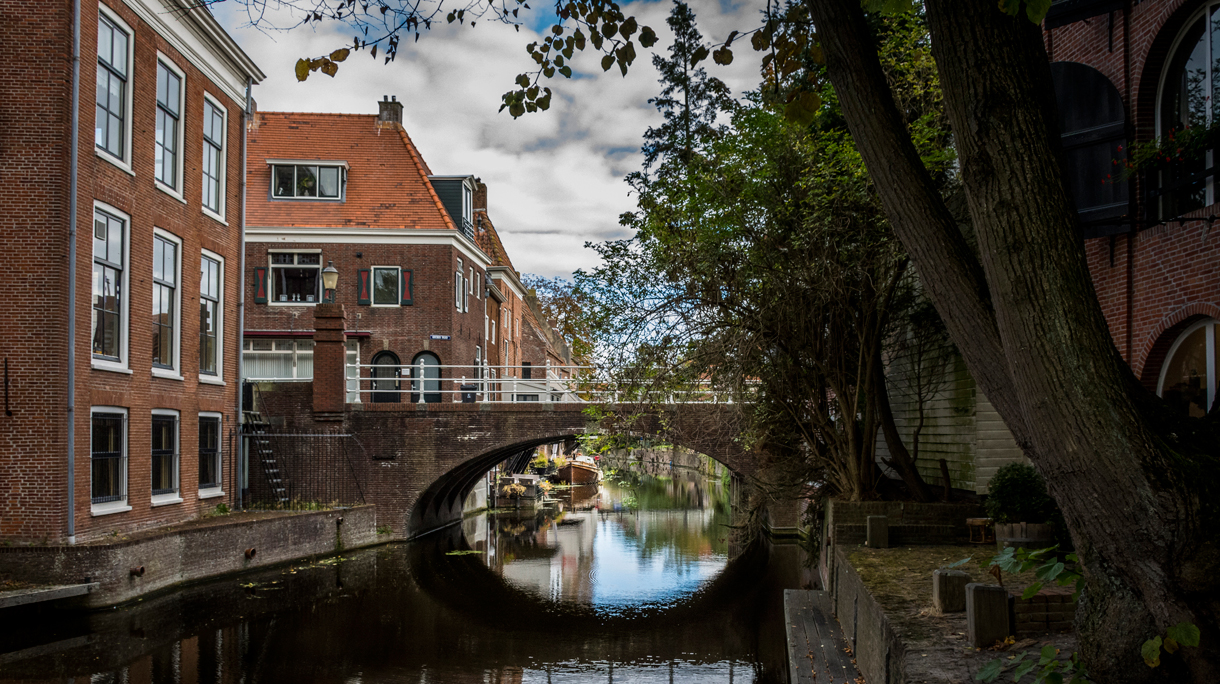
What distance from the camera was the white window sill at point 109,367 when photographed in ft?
47.5

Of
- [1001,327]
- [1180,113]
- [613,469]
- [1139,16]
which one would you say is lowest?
[613,469]

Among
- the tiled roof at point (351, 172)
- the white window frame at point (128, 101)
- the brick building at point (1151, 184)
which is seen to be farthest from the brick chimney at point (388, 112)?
the brick building at point (1151, 184)

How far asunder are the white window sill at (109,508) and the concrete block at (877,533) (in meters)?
10.9

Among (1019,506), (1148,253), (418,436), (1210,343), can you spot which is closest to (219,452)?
(418,436)

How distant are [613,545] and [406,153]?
52.0 feet

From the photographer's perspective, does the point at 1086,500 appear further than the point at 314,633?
No

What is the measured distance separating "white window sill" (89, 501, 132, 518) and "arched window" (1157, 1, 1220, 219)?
14081mm

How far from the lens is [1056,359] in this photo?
410 centimetres

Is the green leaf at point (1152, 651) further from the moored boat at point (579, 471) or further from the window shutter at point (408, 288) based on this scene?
the moored boat at point (579, 471)

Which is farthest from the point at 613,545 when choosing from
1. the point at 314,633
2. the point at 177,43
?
the point at 177,43

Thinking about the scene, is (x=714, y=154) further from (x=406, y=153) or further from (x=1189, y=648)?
(x=406, y=153)

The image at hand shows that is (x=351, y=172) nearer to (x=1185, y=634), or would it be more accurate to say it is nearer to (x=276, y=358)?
(x=276, y=358)

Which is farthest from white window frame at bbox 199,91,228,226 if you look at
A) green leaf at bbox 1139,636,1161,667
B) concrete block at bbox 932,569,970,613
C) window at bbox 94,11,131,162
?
green leaf at bbox 1139,636,1161,667

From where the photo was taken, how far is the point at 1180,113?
29.4 ft
